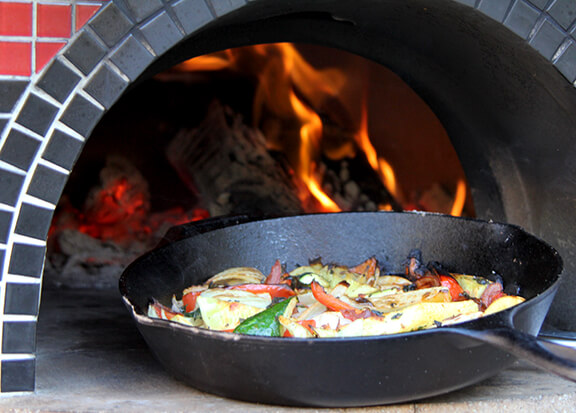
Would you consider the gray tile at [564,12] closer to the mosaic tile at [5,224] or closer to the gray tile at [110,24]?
the gray tile at [110,24]

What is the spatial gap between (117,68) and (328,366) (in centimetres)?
85

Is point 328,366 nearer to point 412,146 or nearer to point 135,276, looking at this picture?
point 135,276

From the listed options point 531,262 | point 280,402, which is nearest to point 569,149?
point 531,262

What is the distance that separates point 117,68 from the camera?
168cm

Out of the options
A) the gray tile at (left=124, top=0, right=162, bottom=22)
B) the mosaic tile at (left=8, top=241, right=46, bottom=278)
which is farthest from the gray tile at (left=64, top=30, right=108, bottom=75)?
the mosaic tile at (left=8, top=241, right=46, bottom=278)

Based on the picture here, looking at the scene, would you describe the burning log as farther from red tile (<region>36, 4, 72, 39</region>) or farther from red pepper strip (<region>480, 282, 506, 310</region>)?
red tile (<region>36, 4, 72, 39</region>)

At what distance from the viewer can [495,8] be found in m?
1.87

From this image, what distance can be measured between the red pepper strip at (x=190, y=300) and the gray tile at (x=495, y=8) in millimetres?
1065

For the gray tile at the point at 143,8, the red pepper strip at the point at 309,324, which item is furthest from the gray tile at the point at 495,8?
the red pepper strip at the point at 309,324

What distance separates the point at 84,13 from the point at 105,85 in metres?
0.18

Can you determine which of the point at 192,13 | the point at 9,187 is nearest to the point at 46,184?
the point at 9,187

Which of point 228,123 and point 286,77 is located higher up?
point 286,77

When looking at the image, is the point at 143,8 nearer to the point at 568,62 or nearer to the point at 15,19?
the point at 15,19

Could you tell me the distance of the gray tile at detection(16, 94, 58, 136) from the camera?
165 cm
